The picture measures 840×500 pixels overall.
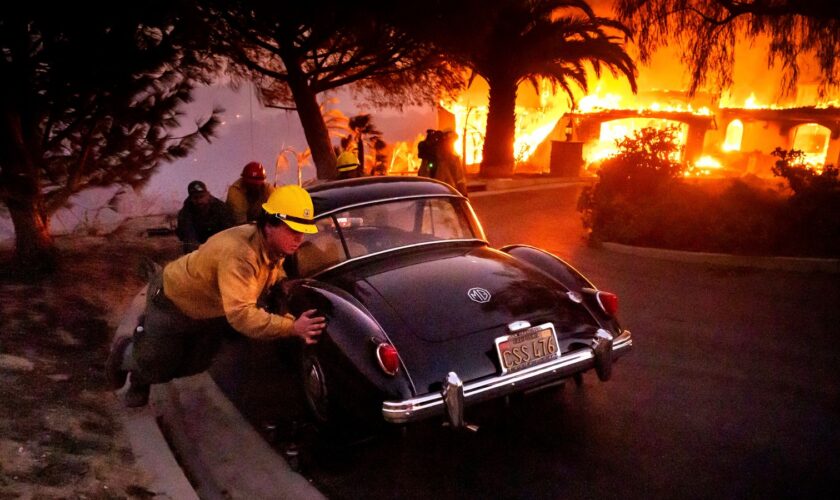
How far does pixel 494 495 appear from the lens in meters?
3.29

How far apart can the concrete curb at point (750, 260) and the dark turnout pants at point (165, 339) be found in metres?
6.71

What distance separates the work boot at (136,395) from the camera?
403 cm

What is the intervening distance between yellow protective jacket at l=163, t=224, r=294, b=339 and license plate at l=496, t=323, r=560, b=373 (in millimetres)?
1257

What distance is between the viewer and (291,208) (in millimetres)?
3287

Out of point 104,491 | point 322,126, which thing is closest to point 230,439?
point 104,491

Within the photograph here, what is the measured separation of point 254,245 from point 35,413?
69.3 inches

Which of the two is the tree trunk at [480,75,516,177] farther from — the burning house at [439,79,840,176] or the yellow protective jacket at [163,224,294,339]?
the yellow protective jacket at [163,224,294,339]

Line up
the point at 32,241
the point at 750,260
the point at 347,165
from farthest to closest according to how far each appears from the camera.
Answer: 1. the point at 750,260
2. the point at 347,165
3. the point at 32,241

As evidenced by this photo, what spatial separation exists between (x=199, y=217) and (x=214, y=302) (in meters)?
2.52

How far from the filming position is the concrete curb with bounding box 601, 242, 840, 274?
25.2 feet

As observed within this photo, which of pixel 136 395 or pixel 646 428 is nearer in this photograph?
pixel 646 428

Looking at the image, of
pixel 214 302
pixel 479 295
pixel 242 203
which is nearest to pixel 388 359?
pixel 479 295

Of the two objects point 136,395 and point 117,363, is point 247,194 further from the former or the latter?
point 136,395

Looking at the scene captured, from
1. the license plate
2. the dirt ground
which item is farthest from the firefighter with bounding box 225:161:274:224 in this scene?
the license plate
